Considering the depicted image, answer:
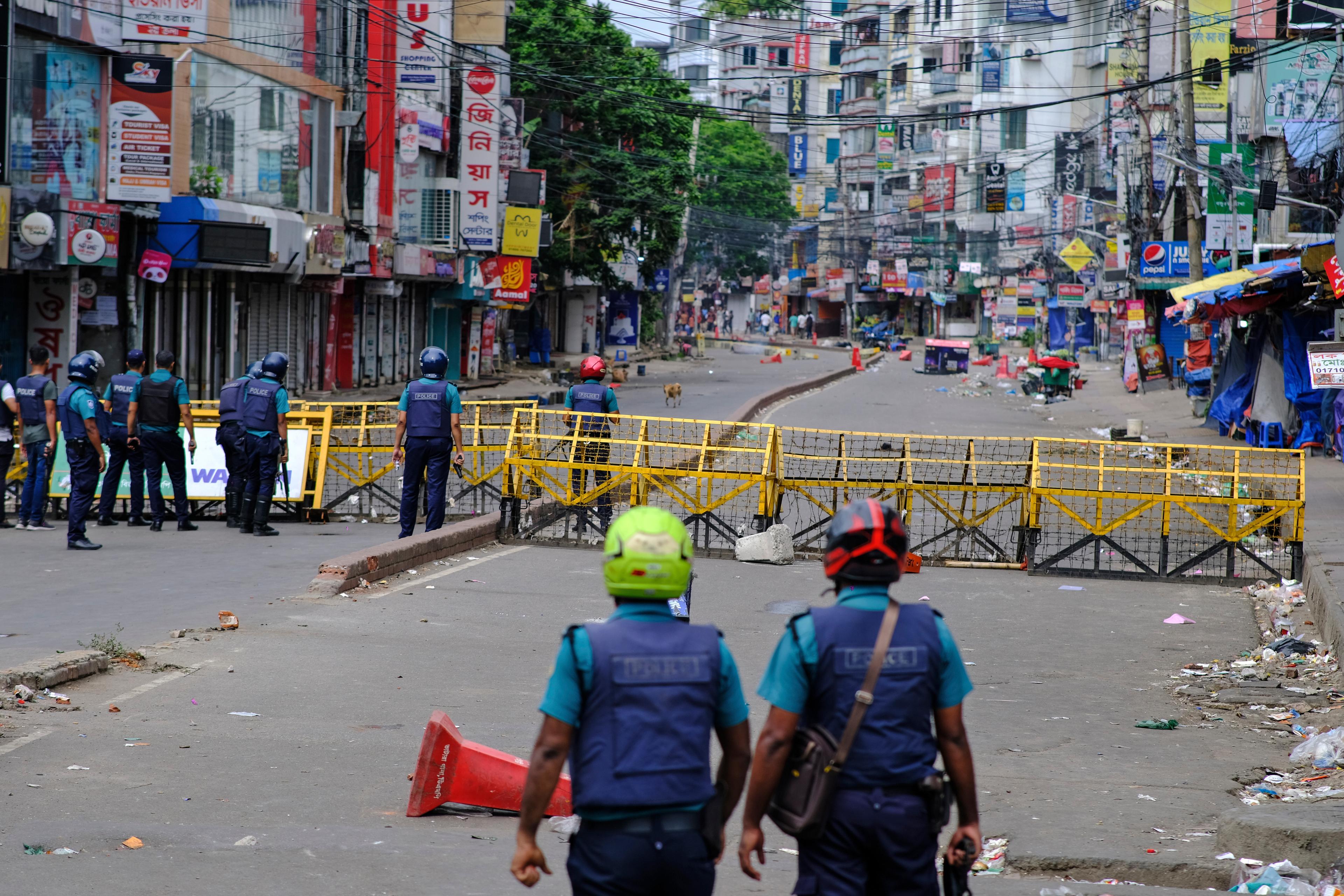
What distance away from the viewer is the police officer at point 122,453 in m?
15.3

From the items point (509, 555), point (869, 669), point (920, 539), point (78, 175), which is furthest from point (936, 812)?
point (78, 175)

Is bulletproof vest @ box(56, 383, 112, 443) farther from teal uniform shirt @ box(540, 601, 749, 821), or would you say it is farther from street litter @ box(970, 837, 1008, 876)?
teal uniform shirt @ box(540, 601, 749, 821)

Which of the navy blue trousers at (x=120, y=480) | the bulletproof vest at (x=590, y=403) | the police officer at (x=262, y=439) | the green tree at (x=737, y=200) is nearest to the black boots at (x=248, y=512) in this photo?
the police officer at (x=262, y=439)

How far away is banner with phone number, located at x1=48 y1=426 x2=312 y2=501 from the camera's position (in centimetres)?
1619

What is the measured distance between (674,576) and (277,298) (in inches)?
1328

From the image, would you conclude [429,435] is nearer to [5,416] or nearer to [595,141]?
[5,416]

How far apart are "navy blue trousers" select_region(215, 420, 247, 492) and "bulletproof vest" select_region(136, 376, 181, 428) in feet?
1.65

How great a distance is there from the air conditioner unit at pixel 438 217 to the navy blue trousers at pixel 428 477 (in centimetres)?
3055

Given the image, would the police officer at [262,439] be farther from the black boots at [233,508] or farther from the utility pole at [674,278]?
the utility pole at [674,278]

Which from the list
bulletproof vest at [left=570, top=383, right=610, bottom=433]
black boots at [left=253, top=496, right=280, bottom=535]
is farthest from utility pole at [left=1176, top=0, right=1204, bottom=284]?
black boots at [left=253, top=496, right=280, bottom=535]

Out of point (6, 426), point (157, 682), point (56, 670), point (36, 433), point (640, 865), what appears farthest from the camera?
point (36, 433)

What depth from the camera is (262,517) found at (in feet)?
49.9

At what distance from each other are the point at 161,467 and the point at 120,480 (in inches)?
23.0

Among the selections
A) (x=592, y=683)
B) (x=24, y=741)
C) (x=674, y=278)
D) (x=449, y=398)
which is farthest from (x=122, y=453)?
(x=674, y=278)
